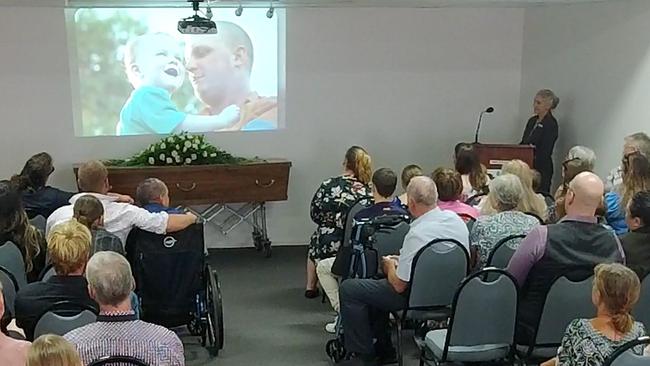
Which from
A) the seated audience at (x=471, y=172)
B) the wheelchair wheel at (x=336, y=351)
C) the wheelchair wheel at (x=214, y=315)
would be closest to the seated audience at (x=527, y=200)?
the seated audience at (x=471, y=172)

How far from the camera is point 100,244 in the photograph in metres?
3.92

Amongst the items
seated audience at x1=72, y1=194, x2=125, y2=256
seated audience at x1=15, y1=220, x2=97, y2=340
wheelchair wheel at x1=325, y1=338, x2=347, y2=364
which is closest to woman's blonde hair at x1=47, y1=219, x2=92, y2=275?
seated audience at x1=15, y1=220, x2=97, y2=340

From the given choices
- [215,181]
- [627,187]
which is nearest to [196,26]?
[215,181]

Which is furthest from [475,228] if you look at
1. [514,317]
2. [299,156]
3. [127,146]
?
[127,146]

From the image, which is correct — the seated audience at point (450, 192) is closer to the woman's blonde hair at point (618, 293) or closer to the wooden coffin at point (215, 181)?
the woman's blonde hair at point (618, 293)

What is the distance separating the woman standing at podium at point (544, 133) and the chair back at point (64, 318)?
490 centimetres

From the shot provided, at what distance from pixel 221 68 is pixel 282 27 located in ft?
2.34

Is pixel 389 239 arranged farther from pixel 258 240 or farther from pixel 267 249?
pixel 258 240

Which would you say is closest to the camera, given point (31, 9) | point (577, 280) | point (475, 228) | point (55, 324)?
point (55, 324)

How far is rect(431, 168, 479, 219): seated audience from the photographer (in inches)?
180

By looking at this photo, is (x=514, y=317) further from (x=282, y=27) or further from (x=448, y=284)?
(x=282, y=27)

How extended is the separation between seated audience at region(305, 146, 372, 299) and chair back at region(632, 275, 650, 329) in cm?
211

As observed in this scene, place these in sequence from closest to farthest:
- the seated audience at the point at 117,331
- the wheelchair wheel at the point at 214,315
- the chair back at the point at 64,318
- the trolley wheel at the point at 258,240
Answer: the seated audience at the point at 117,331
the chair back at the point at 64,318
the wheelchair wheel at the point at 214,315
the trolley wheel at the point at 258,240

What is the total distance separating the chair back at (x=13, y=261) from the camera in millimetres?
3809
